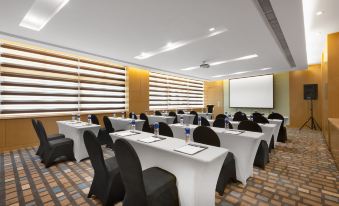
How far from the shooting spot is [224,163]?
249 centimetres

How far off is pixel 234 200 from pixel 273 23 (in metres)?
3.63

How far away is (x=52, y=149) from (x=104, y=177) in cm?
215

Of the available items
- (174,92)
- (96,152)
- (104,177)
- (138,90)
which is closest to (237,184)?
(104,177)

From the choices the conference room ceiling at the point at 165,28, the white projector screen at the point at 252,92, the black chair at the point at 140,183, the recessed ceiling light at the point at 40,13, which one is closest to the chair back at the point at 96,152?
the black chair at the point at 140,183

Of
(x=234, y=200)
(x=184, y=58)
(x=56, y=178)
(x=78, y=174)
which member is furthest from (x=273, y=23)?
(x=56, y=178)

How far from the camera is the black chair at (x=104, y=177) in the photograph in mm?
2096

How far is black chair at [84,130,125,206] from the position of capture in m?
2.10

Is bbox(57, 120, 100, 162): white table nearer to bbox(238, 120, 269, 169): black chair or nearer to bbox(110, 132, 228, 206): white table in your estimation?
bbox(110, 132, 228, 206): white table

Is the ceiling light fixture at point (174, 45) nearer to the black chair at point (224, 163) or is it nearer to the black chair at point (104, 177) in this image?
the black chair at point (224, 163)

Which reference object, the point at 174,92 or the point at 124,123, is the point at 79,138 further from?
the point at 174,92

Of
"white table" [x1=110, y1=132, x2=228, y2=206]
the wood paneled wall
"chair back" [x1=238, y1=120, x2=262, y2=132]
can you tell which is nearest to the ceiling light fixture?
"chair back" [x1=238, y1=120, x2=262, y2=132]

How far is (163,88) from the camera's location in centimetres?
979

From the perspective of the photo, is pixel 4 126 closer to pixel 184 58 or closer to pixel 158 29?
pixel 158 29

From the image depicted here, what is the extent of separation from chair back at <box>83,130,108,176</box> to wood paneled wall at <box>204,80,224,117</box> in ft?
36.1
